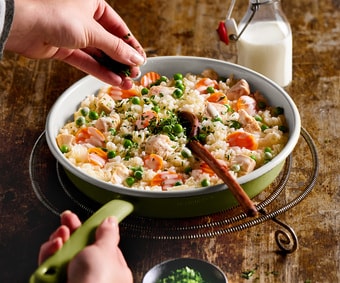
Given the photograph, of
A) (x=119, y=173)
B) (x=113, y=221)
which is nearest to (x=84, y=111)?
(x=119, y=173)

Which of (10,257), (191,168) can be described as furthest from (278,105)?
(10,257)

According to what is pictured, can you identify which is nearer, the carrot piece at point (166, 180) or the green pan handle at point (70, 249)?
the green pan handle at point (70, 249)

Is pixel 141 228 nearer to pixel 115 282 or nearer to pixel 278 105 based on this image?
pixel 115 282

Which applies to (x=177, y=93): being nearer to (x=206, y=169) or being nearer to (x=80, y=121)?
(x=80, y=121)

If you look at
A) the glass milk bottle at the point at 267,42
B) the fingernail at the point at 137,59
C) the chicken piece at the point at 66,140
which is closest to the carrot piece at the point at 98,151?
the chicken piece at the point at 66,140

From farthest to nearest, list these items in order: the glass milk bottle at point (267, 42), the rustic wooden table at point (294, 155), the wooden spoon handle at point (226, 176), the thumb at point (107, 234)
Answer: the glass milk bottle at point (267, 42)
the rustic wooden table at point (294, 155)
the wooden spoon handle at point (226, 176)
the thumb at point (107, 234)

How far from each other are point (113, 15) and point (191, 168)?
0.80 m

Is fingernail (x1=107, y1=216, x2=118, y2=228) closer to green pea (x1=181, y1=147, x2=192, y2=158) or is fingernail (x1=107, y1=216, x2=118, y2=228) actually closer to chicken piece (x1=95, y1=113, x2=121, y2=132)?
green pea (x1=181, y1=147, x2=192, y2=158)

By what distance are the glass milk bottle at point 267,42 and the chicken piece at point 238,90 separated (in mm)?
422

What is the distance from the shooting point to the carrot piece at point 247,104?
367 cm

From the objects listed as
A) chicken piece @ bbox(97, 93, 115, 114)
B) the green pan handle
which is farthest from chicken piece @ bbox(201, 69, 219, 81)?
the green pan handle

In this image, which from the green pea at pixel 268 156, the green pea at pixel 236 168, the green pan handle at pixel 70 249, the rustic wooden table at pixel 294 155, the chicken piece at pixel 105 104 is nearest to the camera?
the green pan handle at pixel 70 249

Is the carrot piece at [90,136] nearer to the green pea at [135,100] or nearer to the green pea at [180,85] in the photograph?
the green pea at [135,100]

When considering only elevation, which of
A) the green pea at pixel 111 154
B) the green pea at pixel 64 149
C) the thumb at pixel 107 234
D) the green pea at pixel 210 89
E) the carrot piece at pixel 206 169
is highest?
the thumb at pixel 107 234
